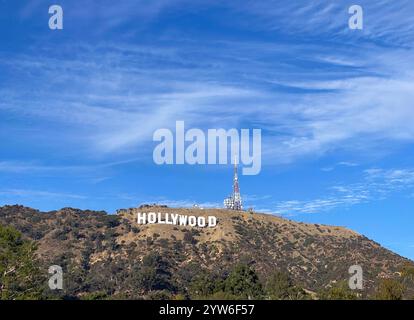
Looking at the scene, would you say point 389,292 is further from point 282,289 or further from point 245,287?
point 245,287

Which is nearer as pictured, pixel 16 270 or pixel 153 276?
pixel 16 270

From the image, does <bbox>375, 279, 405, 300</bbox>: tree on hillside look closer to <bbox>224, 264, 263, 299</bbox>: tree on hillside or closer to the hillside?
<bbox>224, 264, 263, 299</bbox>: tree on hillside

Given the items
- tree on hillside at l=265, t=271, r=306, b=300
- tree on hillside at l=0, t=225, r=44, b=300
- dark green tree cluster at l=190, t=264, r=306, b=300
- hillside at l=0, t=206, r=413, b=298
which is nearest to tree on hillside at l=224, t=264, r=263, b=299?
dark green tree cluster at l=190, t=264, r=306, b=300

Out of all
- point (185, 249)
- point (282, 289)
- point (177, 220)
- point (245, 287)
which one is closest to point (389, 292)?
point (282, 289)

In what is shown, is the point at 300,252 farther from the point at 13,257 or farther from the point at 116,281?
the point at 13,257

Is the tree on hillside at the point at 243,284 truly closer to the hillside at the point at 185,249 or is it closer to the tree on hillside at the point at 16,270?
the hillside at the point at 185,249

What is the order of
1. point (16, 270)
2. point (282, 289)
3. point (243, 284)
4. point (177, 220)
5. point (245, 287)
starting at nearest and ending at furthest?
point (16, 270), point (245, 287), point (282, 289), point (243, 284), point (177, 220)

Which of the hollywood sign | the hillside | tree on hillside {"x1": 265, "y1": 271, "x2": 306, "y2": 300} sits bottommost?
tree on hillside {"x1": 265, "y1": 271, "x2": 306, "y2": 300}
